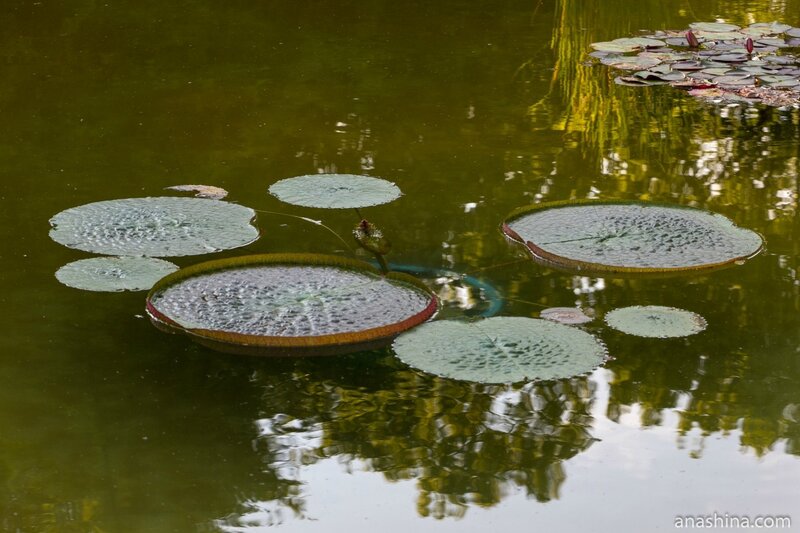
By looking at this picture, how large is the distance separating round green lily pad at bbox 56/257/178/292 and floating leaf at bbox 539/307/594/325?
1.00 meters

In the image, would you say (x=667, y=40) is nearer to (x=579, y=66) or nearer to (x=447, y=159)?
(x=579, y=66)

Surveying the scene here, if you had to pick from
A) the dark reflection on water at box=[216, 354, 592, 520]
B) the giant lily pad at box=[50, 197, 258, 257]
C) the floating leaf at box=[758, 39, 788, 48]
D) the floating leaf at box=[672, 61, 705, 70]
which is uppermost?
the floating leaf at box=[758, 39, 788, 48]

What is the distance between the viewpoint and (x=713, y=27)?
19.7ft

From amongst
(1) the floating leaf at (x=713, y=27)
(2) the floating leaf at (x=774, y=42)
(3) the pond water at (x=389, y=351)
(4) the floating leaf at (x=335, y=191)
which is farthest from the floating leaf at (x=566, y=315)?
(1) the floating leaf at (x=713, y=27)

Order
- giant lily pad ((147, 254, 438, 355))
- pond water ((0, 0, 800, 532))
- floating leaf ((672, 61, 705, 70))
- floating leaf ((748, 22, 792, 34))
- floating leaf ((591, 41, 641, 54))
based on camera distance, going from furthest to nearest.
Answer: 1. floating leaf ((748, 22, 792, 34))
2. floating leaf ((591, 41, 641, 54))
3. floating leaf ((672, 61, 705, 70))
4. giant lily pad ((147, 254, 438, 355))
5. pond water ((0, 0, 800, 532))

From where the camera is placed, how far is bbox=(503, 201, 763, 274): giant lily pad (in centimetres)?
310

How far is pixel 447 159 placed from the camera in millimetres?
4055

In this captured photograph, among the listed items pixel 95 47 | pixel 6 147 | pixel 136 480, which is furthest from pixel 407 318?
pixel 95 47

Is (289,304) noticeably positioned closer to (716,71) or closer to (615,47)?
(716,71)

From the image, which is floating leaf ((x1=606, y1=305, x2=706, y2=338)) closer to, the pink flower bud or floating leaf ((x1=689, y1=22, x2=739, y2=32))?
the pink flower bud

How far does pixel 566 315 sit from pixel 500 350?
0.31 meters

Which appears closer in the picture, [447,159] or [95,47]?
[447,159]

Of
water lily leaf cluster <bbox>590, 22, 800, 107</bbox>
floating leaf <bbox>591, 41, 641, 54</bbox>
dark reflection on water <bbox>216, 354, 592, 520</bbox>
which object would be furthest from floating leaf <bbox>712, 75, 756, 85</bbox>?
dark reflection on water <bbox>216, 354, 592, 520</bbox>

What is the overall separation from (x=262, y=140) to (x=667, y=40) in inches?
101
